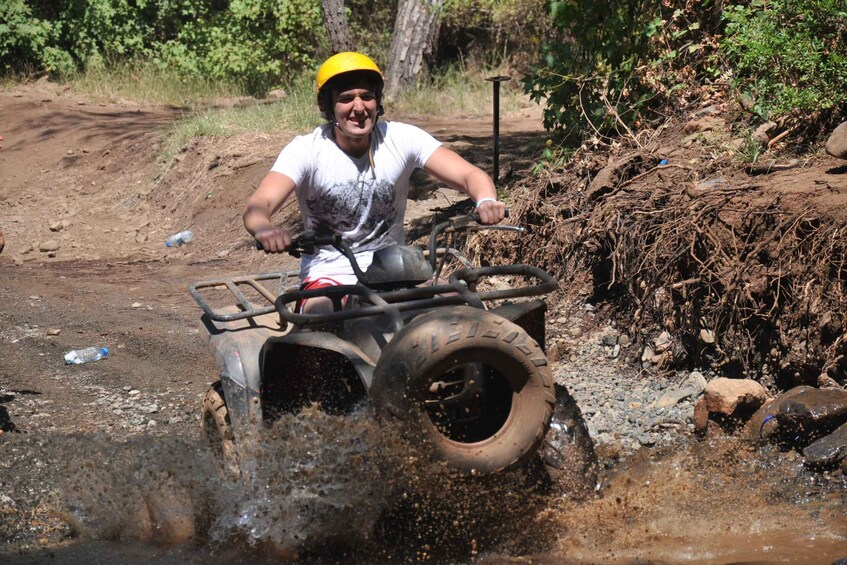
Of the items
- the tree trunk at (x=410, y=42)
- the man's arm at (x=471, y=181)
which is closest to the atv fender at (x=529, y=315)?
the man's arm at (x=471, y=181)

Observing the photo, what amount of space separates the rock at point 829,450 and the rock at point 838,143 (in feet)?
5.79

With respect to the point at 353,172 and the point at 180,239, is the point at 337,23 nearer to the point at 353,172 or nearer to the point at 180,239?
the point at 180,239

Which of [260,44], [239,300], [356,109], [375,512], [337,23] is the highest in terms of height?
[337,23]

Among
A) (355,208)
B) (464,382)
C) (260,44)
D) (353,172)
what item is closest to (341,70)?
(353,172)

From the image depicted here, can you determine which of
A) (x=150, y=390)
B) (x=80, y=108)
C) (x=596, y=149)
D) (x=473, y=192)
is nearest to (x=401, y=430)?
(x=473, y=192)

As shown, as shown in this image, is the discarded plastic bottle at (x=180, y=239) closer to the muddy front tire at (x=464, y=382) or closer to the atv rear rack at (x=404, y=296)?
the atv rear rack at (x=404, y=296)

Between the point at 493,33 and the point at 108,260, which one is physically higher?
the point at 493,33

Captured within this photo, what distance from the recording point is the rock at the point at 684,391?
5.62 m

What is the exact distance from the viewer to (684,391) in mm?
5660

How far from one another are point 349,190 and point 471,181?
1.79 feet

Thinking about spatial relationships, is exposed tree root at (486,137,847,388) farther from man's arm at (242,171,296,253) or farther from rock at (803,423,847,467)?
man's arm at (242,171,296,253)

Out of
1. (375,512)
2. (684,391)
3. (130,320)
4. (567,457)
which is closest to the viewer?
(375,512)

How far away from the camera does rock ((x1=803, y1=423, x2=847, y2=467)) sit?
15.6 feet

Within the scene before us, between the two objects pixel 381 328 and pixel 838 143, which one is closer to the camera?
pixel 381 328
